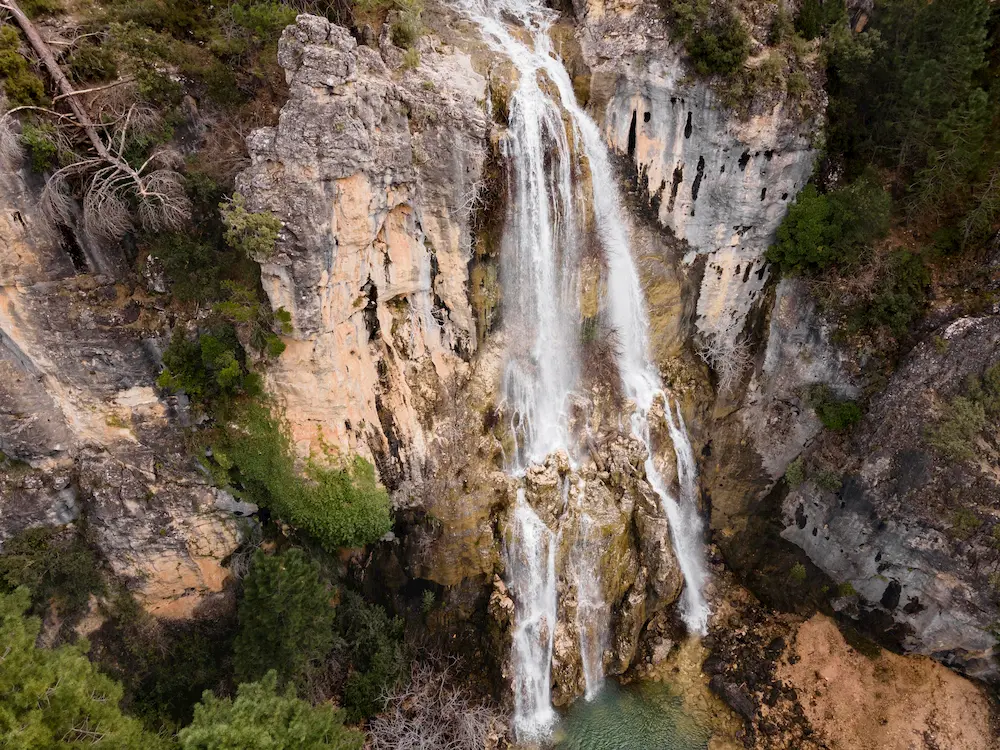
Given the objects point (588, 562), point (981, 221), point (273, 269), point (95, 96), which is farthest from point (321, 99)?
point (981, 221)

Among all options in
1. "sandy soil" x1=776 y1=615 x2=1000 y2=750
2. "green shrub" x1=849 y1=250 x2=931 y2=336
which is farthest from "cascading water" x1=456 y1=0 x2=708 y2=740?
"green shrub" x1=849 y1=250 x2=931 y2=336

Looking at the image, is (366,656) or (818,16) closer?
(818,16)

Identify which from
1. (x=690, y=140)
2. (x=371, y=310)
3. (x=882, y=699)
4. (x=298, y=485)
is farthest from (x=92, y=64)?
(x=882, y=699)

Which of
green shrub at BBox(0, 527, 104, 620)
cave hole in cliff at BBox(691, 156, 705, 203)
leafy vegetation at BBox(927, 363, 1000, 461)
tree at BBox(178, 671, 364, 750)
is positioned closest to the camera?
tree at BBox(178, 671, 364, 750)

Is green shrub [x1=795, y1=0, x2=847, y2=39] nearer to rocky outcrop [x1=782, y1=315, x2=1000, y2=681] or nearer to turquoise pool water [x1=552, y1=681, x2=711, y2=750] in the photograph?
rocky outcrop [x1=782, y1=315, x2=1000, y2=681]

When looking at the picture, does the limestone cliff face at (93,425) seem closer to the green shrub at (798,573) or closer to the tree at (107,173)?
the tree at (107,173)

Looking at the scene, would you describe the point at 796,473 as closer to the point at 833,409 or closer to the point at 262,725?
the point at 833,409

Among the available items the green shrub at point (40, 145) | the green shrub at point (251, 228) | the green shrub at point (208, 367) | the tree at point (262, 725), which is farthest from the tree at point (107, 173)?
the tree at point (262, 725)
